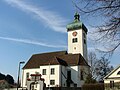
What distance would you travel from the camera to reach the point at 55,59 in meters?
50.7

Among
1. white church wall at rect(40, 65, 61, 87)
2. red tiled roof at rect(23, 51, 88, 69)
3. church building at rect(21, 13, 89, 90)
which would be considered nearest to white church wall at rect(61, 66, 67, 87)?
church building at rect(21, 13, 89, 90)

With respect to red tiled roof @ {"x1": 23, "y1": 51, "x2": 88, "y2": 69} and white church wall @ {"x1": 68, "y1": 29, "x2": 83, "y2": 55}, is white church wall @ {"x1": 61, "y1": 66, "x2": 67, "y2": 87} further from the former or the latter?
white church wall @ {"x1": 68, "y1": 29, "x2": 83, "y2": 55}

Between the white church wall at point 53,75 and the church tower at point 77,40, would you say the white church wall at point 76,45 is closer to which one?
the church tower at point 77,40

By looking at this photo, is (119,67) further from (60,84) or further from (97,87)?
(60,84)

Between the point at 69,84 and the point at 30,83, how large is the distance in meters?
12.9

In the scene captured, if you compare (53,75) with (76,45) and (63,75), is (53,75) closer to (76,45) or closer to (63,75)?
(63,75)

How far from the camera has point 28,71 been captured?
57.8 meters

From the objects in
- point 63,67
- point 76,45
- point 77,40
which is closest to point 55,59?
point 63,67

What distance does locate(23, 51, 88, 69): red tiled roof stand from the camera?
51541 mm

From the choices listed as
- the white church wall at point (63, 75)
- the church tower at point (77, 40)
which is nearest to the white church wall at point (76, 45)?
the church tower at point (77, 40)

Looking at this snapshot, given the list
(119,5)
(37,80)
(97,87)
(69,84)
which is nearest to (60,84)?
(69,84)

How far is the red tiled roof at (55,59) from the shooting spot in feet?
169

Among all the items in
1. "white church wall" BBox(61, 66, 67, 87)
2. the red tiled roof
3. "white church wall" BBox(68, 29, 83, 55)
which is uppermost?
"white church wall" BBox(68, 29, 83, 55)

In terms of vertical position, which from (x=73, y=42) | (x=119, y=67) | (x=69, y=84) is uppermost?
(x=73, y=42)
